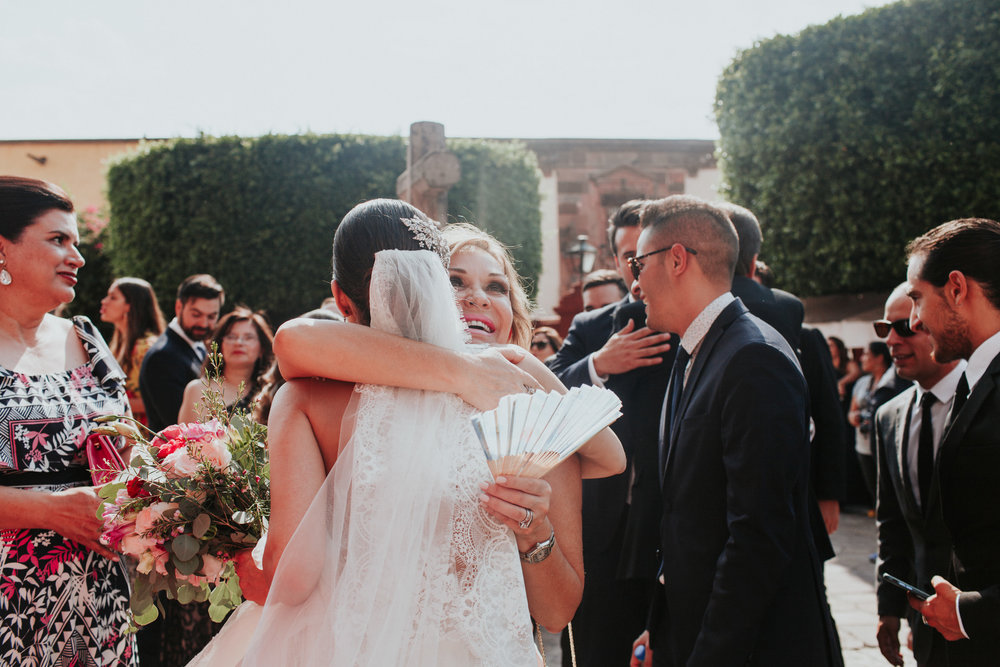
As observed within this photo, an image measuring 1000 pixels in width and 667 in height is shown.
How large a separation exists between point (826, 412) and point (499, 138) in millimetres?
15309

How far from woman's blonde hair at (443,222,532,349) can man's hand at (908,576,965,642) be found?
5.44 ft

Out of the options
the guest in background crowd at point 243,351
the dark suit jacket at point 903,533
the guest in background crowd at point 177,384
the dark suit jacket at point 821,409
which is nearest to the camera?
the dark suit jacket at point 903,533

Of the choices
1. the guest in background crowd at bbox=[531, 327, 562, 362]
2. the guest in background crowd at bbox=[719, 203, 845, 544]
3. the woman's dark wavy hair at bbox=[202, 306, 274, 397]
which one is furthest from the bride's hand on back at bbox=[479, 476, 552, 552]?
the guest in background crowd at bbox=[531, 327, 562, 362]

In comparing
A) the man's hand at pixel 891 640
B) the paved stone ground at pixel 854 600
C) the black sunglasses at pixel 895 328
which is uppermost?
the black sunglasses at pixel 895 328

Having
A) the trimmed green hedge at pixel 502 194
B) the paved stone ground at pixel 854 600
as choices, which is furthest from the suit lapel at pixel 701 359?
the trimmed green hedge at pixel 502 194

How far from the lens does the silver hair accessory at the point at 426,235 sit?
176 centimetres

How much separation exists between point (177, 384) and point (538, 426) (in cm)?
408

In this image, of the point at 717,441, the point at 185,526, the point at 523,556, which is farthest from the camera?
the point at 717,441

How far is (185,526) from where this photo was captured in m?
2.00

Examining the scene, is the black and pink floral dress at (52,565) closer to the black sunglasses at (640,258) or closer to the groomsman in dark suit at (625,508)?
the groomsman in dark suit at (625,508)

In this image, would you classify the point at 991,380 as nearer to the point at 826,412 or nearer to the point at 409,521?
the point at 826,412

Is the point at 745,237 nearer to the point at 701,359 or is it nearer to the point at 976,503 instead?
the point at 701,359

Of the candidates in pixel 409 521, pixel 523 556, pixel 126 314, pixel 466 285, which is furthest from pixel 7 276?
pixel 126 314

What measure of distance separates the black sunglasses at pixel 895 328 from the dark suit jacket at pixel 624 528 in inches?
58.6
